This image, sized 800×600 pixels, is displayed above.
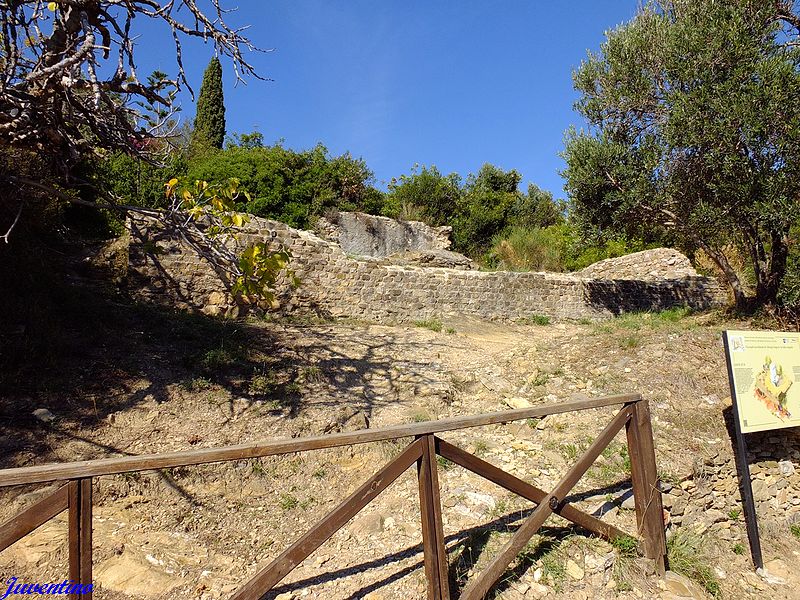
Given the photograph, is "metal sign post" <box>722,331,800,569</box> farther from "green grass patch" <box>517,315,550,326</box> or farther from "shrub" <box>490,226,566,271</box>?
"shrub" <box>490,226,566,271</box>

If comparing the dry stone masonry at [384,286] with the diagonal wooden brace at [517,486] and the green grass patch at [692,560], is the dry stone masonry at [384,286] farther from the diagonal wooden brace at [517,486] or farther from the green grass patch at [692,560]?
the green grass patch at [692,560]

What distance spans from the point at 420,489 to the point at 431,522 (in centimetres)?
19

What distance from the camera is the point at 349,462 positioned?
4.88m

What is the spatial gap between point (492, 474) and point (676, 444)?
3002 millimetres

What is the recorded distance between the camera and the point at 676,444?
507 cm

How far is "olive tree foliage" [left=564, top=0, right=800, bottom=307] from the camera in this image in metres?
7.80

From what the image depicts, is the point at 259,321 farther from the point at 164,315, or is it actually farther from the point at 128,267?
the point at 128,267

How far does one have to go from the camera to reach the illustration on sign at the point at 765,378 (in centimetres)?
398

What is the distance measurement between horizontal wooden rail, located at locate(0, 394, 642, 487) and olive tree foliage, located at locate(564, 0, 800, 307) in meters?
7.20

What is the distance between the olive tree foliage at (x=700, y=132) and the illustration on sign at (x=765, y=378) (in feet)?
14.6

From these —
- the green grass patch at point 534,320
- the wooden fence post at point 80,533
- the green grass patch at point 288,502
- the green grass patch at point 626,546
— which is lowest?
the green grass patch at point 626,546

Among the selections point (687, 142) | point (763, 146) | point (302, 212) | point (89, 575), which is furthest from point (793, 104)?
point (302, 212)

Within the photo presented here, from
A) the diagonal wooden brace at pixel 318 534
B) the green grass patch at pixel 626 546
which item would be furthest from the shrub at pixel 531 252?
the diagonal wooden brace at pixel 318 534

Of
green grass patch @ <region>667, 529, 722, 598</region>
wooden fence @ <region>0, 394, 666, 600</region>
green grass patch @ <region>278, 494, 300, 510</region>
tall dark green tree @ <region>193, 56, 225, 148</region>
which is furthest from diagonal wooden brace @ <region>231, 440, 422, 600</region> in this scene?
tall dark green tree @ <region>193, 56, 225, 148</region>
